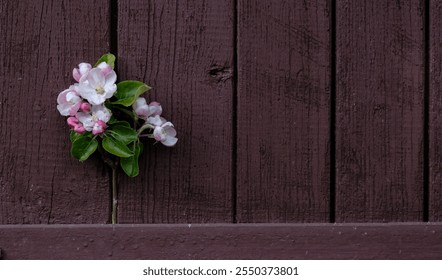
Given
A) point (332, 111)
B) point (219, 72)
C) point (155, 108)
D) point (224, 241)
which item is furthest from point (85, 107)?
point (332, 111)

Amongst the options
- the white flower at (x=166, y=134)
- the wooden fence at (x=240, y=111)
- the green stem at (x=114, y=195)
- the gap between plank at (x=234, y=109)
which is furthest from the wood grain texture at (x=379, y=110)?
the green stem at (x=114, y=195)

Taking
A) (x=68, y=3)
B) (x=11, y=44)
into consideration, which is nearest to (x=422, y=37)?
(x=68, y=3)

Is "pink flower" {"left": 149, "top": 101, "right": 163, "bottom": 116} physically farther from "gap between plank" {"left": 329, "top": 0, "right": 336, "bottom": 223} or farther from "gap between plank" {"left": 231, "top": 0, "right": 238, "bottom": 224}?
"gap between plank" {"left": 329, "top": 0, "right": 336, "bottom": 223}

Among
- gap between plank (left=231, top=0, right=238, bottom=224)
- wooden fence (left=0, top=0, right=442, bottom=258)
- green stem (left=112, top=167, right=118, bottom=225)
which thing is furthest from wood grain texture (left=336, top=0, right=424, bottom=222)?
green stem (left=112, top=167, right=118, bottom=225)

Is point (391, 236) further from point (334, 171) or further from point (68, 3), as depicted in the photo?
point (68, 3)

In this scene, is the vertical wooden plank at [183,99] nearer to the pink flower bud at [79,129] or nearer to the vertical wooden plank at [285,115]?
the vertical wooden plank at [285,115]
